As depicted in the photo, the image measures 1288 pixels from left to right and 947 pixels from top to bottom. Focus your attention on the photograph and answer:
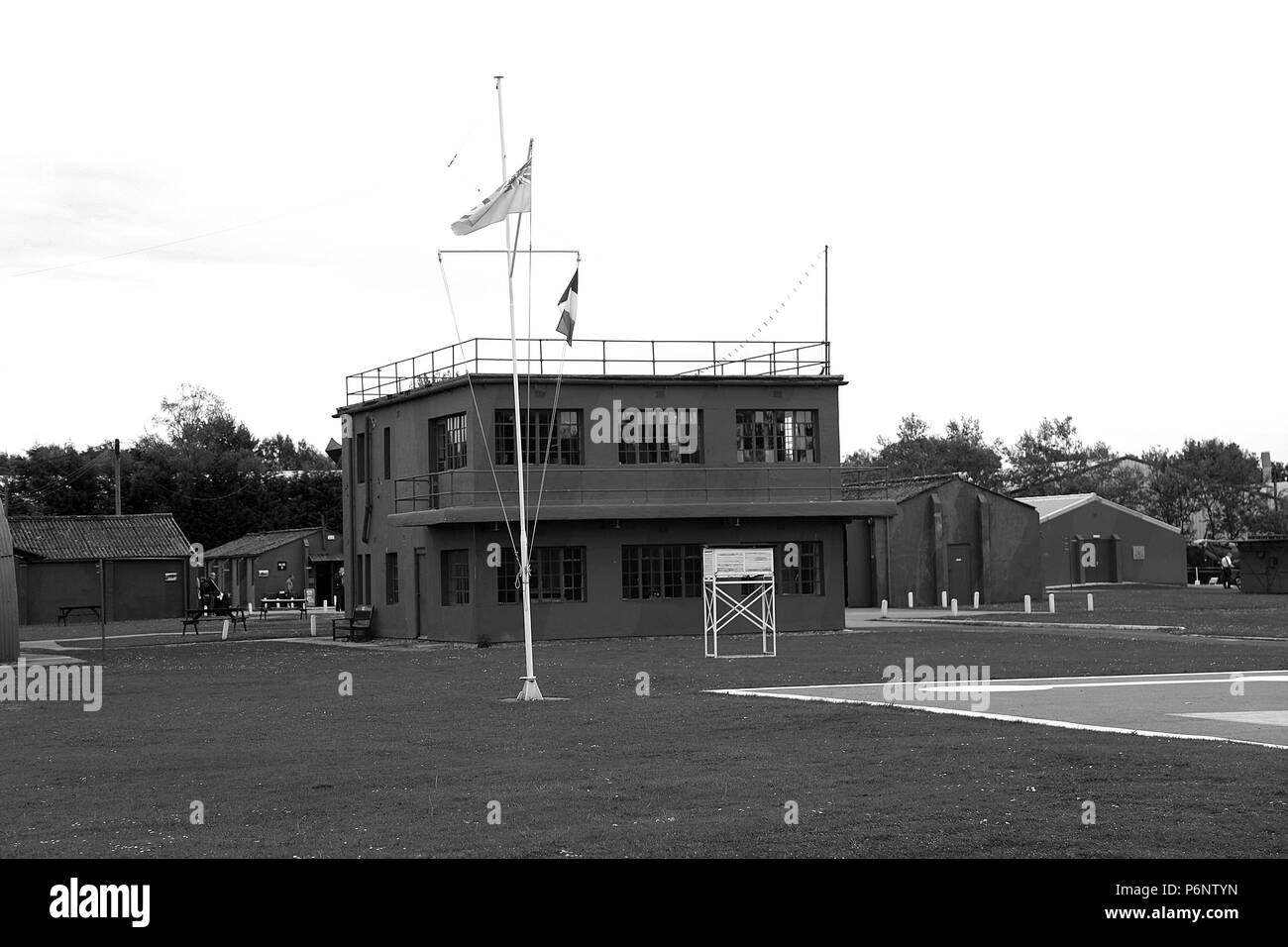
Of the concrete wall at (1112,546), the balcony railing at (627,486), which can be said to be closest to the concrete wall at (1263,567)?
the concrete wall at (1112,546)

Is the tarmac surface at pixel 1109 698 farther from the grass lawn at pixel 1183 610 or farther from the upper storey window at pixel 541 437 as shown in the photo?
the upper storey window at pixel 541 437

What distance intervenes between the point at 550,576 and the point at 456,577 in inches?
110

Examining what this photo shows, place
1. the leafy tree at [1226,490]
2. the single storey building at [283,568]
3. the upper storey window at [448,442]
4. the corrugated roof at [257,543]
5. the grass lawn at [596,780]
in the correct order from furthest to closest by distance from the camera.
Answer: the leafy tree at [1226,490], the corrugated roof at [257,543], the single storey building at [283,568], the upper storey window at [448,442], the grass lawn at [596,780]

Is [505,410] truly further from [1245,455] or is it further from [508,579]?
[1245,455]

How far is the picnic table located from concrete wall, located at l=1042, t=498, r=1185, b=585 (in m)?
43.6

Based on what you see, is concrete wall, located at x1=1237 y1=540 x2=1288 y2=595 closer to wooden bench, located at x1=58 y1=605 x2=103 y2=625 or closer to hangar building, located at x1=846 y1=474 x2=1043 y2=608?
hangar building, located at x1=846 y1=474 x2=1043 y2=608

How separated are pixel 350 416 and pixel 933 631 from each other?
20.3 m

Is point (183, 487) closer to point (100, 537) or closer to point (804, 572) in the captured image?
point (100, 537)

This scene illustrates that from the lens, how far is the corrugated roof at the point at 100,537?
241ft

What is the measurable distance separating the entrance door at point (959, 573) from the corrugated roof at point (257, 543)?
37.4 meters

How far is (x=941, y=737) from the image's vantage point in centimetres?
1694
